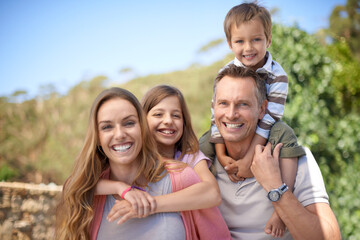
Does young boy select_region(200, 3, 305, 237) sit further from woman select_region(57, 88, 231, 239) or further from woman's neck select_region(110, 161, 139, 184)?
woman's neck select_region(110, 161, 139, 184)

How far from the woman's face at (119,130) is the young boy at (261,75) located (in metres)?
0.78

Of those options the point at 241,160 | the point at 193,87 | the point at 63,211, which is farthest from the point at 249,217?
the point at 193,87

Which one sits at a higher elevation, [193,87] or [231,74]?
[193,87]

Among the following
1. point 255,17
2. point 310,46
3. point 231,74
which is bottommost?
point 231,74

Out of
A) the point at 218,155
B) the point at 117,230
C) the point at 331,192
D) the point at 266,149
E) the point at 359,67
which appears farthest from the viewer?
the point at 359,67

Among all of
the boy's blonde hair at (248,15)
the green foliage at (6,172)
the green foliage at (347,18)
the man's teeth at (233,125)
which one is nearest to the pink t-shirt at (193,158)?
the man's teeth at (233,125)

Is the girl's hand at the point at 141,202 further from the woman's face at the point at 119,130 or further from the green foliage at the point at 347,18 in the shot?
the green foliage at the point at 347,18

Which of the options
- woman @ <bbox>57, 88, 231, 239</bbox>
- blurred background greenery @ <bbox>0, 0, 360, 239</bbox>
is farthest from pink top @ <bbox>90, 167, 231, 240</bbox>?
blurred background greenery @ <bbox>0, 0, 360, 239</bbox>

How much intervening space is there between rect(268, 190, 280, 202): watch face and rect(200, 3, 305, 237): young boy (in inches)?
7.7

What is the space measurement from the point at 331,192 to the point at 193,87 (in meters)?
5.88

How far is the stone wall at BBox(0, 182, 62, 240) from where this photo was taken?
13.5ft

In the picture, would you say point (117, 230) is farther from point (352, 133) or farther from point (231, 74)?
point (352, 133)

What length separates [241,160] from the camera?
2637 mm

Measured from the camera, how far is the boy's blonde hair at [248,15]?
→ 113 inches
